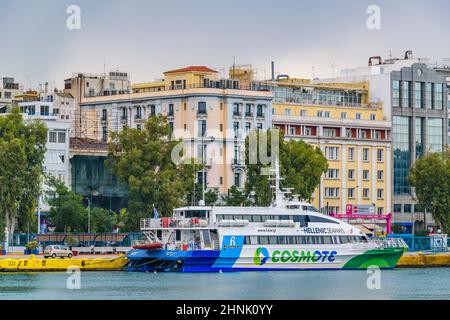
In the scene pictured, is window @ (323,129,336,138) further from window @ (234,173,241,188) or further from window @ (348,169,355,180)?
window @ (234,173,241,188)

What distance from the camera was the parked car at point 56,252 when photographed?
108725 mm

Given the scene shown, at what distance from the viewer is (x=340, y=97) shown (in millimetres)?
153500

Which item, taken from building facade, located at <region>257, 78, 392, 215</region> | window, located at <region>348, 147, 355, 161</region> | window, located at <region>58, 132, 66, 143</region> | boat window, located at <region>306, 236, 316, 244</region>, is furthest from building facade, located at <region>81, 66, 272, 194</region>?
boat window, located at <region>306, 236, 316, 244</region>

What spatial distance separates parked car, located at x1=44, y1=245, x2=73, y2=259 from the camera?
10872 cm

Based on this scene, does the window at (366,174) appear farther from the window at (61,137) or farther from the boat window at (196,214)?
the boat window at (196,214)

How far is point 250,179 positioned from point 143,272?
1047 inches

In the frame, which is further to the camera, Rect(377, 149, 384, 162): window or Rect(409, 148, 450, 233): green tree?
Rect(377, 149, 384, 162): window

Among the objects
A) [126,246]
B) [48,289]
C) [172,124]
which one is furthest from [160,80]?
[48,289]

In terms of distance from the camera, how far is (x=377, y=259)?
109125 mm

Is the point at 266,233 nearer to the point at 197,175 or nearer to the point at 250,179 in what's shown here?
the point at 250,179

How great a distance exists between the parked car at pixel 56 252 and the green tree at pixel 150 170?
12669 mm

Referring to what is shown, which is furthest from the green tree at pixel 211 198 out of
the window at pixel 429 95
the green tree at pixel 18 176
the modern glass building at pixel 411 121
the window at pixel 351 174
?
the window at pixel 429 95

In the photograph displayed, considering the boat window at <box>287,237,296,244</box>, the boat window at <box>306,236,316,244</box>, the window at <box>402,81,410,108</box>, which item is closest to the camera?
the boat window at <box>287,237,296,244</box>

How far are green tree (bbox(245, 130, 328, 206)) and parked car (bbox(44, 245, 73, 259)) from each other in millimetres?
21897
